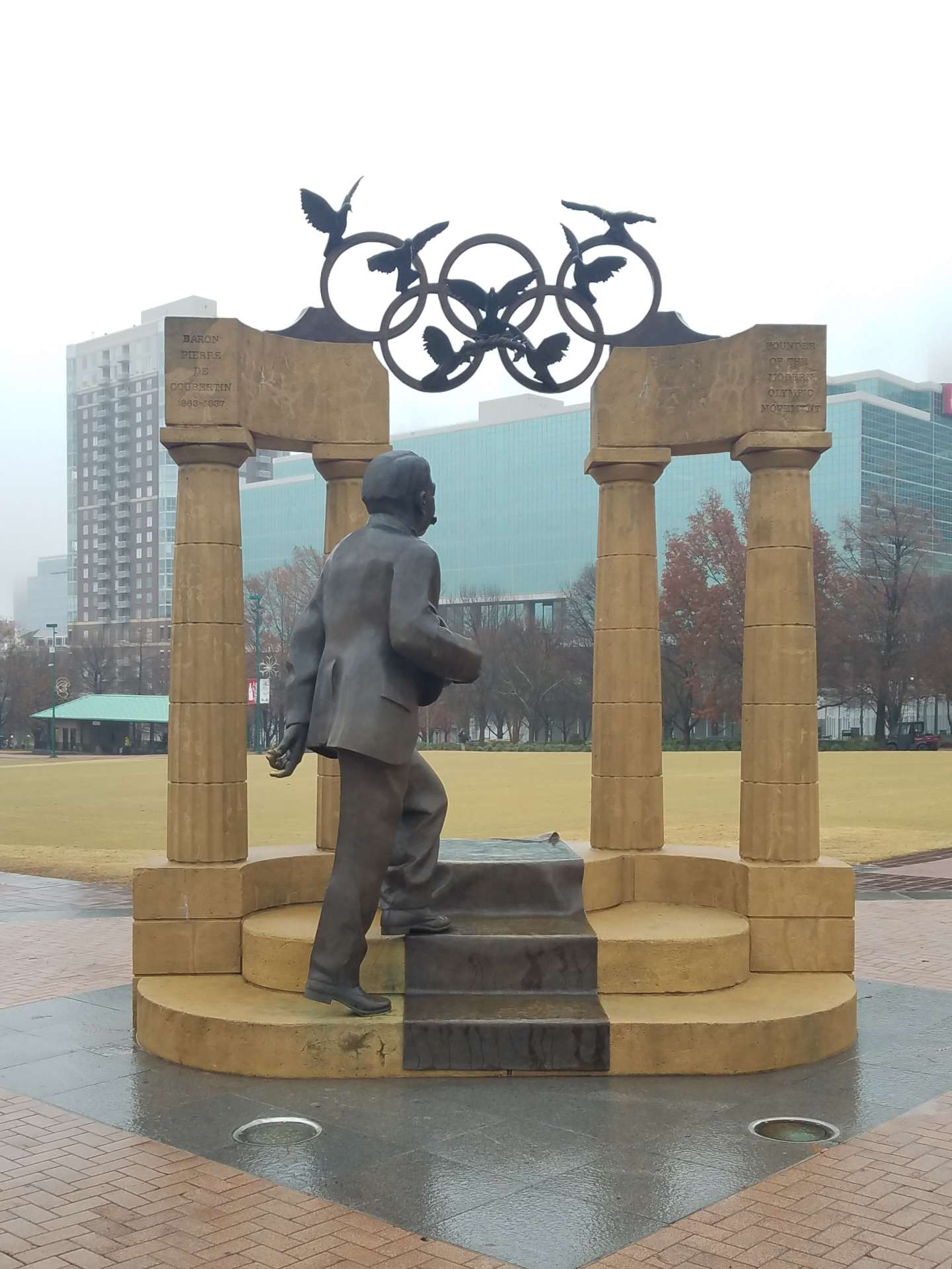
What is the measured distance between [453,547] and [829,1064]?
92864mm

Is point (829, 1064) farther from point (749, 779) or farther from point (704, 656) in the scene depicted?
point (704, 656)

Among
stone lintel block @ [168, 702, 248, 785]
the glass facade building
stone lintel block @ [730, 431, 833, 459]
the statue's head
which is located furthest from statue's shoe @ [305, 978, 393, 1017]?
the glass facade building

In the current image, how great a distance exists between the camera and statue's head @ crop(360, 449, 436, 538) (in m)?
7.39

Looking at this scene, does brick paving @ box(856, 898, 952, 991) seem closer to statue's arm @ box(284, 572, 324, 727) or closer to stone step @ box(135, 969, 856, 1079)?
stone step @ box(135, 969, 856, 1079)

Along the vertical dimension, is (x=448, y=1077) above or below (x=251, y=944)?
below

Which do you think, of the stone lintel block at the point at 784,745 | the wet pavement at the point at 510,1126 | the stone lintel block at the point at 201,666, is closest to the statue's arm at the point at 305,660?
the stone lintel block at the point at 201,666

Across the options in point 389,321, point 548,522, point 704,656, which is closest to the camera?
point 389,321

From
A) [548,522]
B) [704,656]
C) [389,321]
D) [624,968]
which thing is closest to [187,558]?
[389,321]

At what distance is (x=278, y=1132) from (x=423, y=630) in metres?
2.59

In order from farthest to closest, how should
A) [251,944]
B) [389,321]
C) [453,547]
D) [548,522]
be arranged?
1. [453,547]
2. [548,522]
3. [389,321]
4. [251,944]

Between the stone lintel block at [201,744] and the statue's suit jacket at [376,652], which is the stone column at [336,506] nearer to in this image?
the stone lintel block at [201,744]

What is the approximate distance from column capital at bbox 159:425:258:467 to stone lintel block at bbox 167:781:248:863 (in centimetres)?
217

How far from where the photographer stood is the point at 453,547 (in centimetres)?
9956

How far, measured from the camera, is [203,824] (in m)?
8.56
